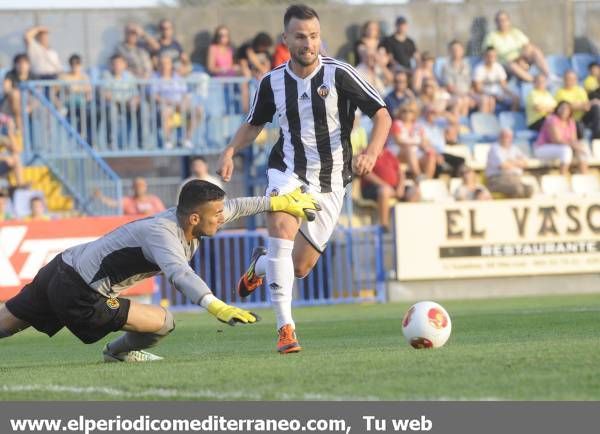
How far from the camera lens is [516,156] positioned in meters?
20.8

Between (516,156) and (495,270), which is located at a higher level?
(516,156)

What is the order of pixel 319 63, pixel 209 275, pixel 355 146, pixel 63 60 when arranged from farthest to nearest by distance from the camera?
pixel 63 60
pixel 355 146
pixel 209 275
pixel 319 63

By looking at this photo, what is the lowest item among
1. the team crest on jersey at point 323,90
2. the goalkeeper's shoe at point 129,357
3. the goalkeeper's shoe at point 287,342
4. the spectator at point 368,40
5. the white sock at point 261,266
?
the goalkeeper's shoe at point 129,357

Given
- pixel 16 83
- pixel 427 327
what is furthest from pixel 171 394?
pixel 16 83

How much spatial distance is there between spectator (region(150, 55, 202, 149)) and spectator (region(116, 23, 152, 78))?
573 millimetres

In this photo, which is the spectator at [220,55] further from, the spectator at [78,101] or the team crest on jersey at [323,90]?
the team crest on jersey at [323,90]

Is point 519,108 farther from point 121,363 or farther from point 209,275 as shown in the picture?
point 121,363

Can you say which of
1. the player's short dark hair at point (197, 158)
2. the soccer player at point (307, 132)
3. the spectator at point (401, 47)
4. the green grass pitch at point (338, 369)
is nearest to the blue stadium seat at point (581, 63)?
the spectator at point (401, 47)

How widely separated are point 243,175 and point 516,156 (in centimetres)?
443

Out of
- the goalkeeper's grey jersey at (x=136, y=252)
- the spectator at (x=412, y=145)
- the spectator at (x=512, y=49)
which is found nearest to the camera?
the goalkeeper's grey jersey at (x=136, y=252)

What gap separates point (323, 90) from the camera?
973 centimetres

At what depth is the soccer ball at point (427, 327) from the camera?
8695 mm

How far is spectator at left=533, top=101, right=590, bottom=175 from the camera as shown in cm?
2131

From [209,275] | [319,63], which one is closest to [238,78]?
[209,275]
